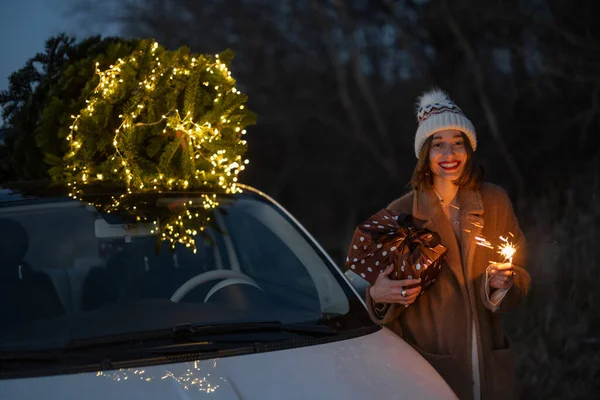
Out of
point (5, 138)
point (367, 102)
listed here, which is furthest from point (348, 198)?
point (5, 138)

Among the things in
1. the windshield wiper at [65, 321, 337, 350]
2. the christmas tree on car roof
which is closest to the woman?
the windshield wiper at [65, 321, 337, 350]

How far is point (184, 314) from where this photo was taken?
11.4ft

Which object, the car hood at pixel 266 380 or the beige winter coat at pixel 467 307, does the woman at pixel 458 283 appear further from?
the car hood at pixel 266 380

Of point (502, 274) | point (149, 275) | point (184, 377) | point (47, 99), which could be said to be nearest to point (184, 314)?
point (149, 275)

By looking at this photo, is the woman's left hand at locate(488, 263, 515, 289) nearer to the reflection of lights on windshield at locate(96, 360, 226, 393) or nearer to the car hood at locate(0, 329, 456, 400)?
the car hood at locate(0, 329, 456, 400)

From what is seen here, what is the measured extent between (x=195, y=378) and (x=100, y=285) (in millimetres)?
966

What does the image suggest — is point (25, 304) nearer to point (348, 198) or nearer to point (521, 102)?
point (521, 102)

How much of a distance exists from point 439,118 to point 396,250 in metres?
0.58

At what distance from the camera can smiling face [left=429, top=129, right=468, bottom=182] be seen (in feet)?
12.3

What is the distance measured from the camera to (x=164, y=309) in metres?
3.51

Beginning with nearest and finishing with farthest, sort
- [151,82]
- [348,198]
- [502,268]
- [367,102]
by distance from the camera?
[502,268] → [151,82] → [367,102] → [348,198]

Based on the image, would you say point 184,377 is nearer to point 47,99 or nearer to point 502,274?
point 502,274

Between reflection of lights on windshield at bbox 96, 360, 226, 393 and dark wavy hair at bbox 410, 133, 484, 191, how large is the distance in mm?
1311

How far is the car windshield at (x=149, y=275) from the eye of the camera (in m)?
3.44
